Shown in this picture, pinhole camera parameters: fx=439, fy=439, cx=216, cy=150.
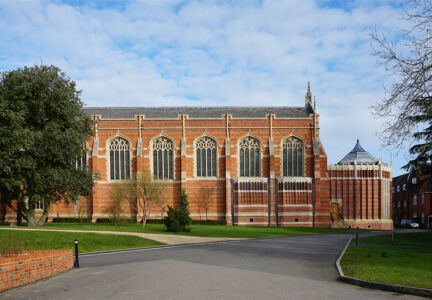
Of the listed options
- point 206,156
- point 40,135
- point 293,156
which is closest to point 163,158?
point 206,156

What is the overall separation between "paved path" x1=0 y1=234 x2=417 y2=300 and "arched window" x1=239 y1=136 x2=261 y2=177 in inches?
1367

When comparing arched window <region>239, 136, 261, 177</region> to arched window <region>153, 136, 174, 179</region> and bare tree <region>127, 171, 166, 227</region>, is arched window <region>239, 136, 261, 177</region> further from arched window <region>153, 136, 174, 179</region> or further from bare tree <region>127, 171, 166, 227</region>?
bare tree <region>127, 171, 166, 227</region>

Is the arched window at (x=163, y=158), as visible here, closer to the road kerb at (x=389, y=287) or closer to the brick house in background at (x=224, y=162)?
the brick house in background at (x=224, y=162)

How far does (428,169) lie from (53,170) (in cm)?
2690

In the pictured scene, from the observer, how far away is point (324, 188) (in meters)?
52.4

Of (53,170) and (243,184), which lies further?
(243,184)

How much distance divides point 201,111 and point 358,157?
22378 millimetres

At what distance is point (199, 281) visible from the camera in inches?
482

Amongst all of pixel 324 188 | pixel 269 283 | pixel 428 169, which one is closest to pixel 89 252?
pixel 269 283

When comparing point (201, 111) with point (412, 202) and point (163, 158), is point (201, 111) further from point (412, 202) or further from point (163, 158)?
point (412, 202)

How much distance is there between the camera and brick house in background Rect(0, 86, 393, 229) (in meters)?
51.1

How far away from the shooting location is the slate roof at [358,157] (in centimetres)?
5897

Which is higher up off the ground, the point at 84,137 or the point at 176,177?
the point at 84,137

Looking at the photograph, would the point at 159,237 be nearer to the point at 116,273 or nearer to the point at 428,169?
the point at 116,273
